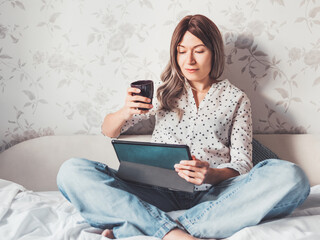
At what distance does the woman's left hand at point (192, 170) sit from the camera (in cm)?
110

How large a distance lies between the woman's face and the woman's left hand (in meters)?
0.44

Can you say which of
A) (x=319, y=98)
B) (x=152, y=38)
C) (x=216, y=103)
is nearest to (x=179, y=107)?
(x=216, y=103)

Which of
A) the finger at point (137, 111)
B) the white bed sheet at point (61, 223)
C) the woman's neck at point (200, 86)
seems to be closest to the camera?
the white bed sheet at point (61, 223)

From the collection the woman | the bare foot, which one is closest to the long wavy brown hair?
the woman

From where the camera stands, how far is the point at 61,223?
45.3 inches

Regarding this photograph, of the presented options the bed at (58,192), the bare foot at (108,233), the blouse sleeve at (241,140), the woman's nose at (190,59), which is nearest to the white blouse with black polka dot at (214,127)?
the blouse sleeve at (241,140)

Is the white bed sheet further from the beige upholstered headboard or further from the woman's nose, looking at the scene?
the woman's nose

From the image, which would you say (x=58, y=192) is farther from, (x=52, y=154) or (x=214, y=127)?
(x=214, y=127)

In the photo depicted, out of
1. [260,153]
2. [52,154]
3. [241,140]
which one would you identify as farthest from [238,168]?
[52,154]

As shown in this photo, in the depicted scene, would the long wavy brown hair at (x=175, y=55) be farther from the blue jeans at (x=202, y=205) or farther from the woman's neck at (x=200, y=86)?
the blue jeans at (x=202, y=205)

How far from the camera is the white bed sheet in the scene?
100 cm

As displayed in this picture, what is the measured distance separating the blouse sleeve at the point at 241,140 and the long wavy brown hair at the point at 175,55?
0.64 ft

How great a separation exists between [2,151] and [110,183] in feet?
2.76

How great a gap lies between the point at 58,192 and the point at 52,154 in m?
0.22
